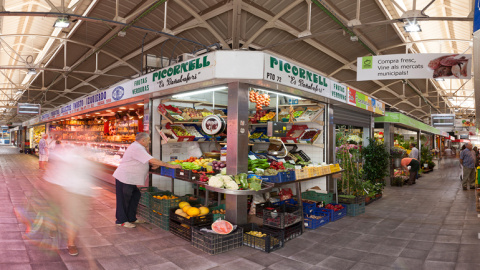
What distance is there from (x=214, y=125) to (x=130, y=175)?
1655 mm

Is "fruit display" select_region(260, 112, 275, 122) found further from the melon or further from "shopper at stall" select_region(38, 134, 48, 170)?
"shopper at stall" select_region(38, 134, 48, 170)

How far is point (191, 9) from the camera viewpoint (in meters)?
9.55

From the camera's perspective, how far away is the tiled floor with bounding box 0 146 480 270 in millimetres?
3604

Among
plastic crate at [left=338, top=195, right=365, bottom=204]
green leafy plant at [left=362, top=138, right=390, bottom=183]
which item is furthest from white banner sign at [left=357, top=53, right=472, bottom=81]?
plastic crate at [left=338, top=195, right=365, bottom=204]

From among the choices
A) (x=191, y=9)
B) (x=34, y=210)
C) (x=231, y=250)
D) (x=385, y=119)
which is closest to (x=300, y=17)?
(x=191, y=9)

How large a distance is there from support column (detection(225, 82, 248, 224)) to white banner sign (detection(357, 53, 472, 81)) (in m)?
4.24

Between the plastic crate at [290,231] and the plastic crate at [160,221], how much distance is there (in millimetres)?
1628

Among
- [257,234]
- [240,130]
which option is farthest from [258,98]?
[257,234]

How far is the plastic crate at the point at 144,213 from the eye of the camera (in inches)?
212

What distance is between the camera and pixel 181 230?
179 inches

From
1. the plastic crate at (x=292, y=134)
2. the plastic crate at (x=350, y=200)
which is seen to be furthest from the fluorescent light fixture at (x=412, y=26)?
the plastic crate at (x=350, y=200)

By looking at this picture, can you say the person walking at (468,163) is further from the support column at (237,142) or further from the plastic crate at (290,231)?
the support column at (237,142)

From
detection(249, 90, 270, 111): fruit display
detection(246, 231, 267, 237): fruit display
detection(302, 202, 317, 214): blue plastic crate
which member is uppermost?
detection(249, 90, 270, 111): fruit display

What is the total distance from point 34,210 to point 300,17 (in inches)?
382
